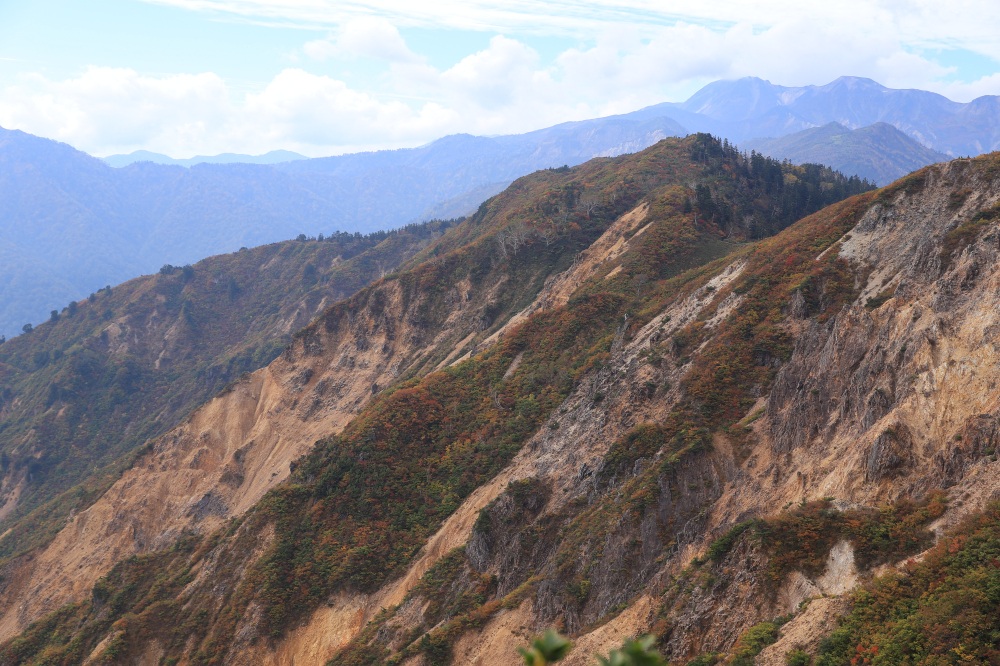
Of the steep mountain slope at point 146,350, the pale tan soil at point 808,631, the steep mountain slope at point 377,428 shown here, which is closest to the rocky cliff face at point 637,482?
the pale tan soil at point 808,631

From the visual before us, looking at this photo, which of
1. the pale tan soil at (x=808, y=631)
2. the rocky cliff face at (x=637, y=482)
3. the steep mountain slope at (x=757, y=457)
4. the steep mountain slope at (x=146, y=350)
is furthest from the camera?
the steep mountain slope at (x=146, y=350)

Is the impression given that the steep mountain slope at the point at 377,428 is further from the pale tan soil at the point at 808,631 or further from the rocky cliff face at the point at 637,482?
the pale tan soil at the point at 808,631

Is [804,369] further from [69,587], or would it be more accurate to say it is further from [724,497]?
[69,587]

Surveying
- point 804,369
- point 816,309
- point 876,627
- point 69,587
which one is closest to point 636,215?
point 816,309

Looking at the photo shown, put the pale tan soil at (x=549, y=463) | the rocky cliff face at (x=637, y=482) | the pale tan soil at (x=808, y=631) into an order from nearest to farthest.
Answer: the pale tan soil at (x=808, y=631) → the rocky cliff face at (x=637, y=482) → the pale tan soil at (x=549, y=463)

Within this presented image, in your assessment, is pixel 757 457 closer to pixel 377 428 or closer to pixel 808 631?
pixel 808 631

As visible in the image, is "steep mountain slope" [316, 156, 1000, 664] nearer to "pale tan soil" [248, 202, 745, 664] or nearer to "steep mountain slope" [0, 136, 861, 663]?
"pale tan soil" [248, 202, 745, 664]

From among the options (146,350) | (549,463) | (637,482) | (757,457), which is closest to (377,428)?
(549,463)
